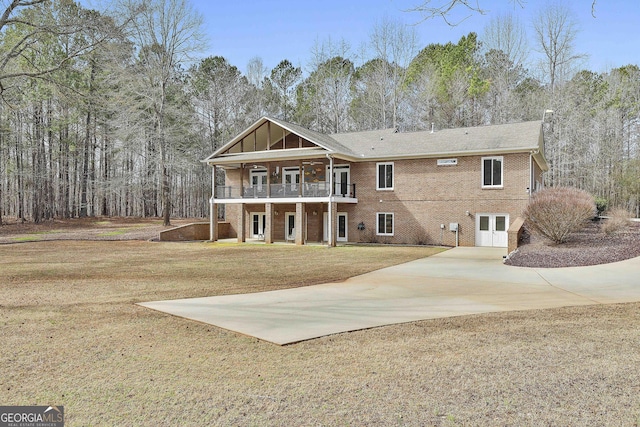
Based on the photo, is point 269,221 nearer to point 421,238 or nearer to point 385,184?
point 385,184

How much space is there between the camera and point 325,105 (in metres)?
42.8

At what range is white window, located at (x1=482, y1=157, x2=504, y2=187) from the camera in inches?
841

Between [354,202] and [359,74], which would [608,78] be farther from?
[354,202]

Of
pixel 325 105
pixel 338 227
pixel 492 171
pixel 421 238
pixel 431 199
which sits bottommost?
pixel 421 238

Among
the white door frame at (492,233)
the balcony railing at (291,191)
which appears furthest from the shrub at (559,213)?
the balcony railing at (291,191)

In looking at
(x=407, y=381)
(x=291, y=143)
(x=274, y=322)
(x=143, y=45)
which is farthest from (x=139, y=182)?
(x=407, y=381)

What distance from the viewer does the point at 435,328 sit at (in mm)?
6070

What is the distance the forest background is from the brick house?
890 centimetres

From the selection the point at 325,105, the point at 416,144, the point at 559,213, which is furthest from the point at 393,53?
the point at 559,213

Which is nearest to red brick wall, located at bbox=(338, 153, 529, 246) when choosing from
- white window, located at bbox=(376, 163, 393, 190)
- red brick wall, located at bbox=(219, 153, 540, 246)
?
red brick wall, located at bbox=(219, 153, 540, 246)

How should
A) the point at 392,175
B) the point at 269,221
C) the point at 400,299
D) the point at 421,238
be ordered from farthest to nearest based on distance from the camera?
the point at 269,221
the point at 392,175
the point at 421,238
the point at 400,299

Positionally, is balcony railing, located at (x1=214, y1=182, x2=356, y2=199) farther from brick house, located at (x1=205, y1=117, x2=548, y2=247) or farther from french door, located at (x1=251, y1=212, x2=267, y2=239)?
french door, located at (x1=251, y1=212, x2=267, y2=239)

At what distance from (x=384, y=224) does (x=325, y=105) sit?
22.1m

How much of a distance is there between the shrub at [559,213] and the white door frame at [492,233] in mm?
4929
